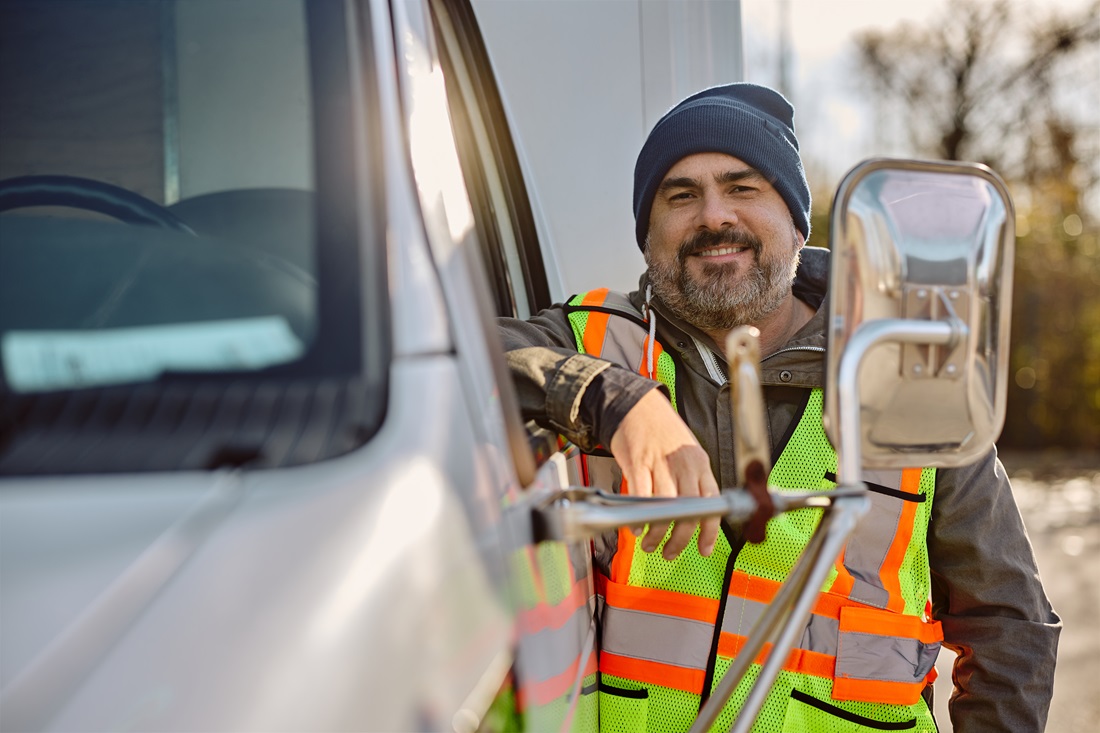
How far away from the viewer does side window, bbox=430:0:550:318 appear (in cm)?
244

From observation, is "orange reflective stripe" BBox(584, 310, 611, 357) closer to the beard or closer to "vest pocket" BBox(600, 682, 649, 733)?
the beard

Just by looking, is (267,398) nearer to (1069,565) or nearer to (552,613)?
(552,613)

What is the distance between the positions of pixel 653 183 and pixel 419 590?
6.63ft

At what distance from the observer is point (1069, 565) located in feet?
28.3

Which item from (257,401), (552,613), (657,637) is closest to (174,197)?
(257,401)

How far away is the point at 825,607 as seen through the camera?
6.89 feet

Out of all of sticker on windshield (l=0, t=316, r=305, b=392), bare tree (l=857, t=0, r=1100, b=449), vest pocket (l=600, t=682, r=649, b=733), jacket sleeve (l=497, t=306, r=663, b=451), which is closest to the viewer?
sticker on windshield (l=0, t=316, r=305, b=392)

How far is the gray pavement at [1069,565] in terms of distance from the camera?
610 cm

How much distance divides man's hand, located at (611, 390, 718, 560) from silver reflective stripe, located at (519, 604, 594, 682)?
16 centimetres

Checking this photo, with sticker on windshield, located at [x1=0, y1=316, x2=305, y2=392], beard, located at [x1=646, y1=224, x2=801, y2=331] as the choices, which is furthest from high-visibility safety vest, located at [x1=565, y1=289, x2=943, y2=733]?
sticker on windshield, located at [x1=0, y1=316, x2=305, y2=392]

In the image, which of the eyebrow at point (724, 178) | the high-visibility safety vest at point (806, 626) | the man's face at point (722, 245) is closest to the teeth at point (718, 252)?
the man's face at point (722, 245)

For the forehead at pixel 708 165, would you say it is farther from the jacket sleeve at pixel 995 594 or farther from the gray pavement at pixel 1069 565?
the gray pavement at pixel 1069 565

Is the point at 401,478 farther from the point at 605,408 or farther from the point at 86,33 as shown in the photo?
the point at 86,33

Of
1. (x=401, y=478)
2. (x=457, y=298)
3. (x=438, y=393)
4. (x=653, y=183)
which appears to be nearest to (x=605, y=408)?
(x=457, y=298)
